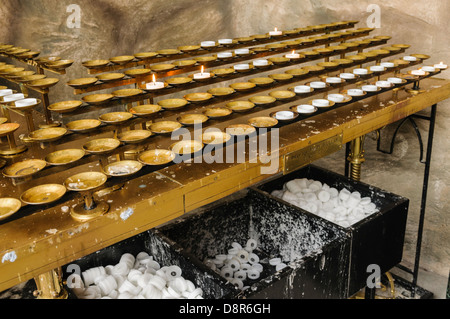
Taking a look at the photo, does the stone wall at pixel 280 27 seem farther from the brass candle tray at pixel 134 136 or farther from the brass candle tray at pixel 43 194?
the brass candle tray at pixel 43 194

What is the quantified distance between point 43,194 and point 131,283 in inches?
38.1

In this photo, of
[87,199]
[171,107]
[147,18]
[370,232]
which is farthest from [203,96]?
[147,18]

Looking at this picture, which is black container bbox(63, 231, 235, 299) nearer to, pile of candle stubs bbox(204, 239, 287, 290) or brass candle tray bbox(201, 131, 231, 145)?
pile of candle stubs bbox(204, 239, 287, 290)

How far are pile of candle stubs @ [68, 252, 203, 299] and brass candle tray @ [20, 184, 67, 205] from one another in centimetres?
86

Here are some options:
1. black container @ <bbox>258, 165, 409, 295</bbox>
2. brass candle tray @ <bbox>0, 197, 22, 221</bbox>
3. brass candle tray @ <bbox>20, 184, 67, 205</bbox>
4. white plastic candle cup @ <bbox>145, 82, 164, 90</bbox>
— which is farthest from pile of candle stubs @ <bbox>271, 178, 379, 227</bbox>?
brass candle tray @ <bbox>0, 197, 22, 221</bbox>

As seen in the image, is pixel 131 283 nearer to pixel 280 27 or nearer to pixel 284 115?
pixel 284 115

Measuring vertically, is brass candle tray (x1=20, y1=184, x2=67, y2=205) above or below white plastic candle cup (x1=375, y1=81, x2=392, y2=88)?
below

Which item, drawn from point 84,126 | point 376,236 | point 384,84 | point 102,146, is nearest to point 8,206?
point 102,146

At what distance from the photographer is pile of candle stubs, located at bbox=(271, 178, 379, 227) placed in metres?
3.11

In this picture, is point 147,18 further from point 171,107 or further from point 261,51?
point 171,107

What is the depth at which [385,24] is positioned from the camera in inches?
171

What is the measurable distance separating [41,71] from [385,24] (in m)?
3.33

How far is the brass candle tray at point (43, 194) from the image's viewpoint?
1569 mm

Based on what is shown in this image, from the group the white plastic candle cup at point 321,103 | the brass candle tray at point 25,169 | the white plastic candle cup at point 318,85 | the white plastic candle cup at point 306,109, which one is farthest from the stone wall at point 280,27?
the brass candle tray at point 25,169
